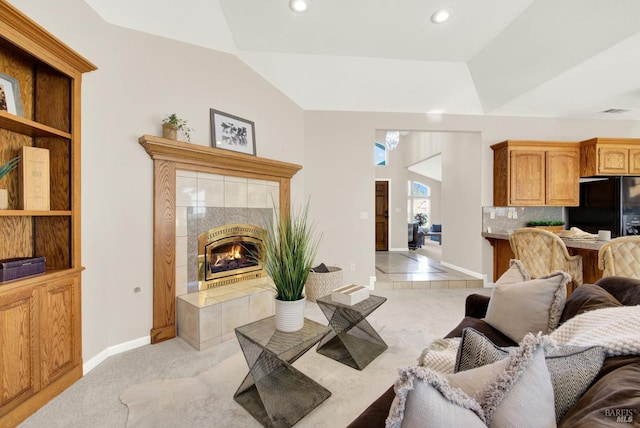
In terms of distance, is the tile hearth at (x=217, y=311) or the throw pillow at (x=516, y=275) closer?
the throw pillow at (x=516, y=275)

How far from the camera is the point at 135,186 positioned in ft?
7.70

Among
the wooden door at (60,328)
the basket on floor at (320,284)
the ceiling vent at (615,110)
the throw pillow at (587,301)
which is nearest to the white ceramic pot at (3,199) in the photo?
the wooden door at (60,328)

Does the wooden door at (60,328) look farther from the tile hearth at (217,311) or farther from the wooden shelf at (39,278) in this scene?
the tile hearth at (217,311)

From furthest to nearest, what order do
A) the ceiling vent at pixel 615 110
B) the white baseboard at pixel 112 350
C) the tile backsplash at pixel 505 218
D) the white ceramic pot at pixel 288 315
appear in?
1. the tile backsplash at pixel 505 218
2. the ceiling vent at pixel 615 110
3. the white baseboard at pixel 112 350
4. the white ceramic pot at pixel 288 315

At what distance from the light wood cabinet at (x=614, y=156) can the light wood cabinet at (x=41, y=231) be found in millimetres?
5814

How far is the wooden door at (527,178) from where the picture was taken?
4.08m

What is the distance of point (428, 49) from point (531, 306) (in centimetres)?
332

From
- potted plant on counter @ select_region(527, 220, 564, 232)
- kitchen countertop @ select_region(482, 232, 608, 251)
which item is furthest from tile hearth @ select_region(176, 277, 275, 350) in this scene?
potted plant on counter @ select_region(527, 220, 564, 232)

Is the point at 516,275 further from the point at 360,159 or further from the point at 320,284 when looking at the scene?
the point at 360,159

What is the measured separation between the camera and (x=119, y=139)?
226 centimetres

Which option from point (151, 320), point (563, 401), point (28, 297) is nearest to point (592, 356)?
point (563, 401)

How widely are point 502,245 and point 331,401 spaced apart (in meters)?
3.66

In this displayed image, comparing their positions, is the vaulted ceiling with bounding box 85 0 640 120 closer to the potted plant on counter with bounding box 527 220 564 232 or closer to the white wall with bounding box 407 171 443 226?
the potted plant on counter with bounding box 527 220 564 232

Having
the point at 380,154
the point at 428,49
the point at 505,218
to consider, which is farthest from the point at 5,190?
the point at 380,154
